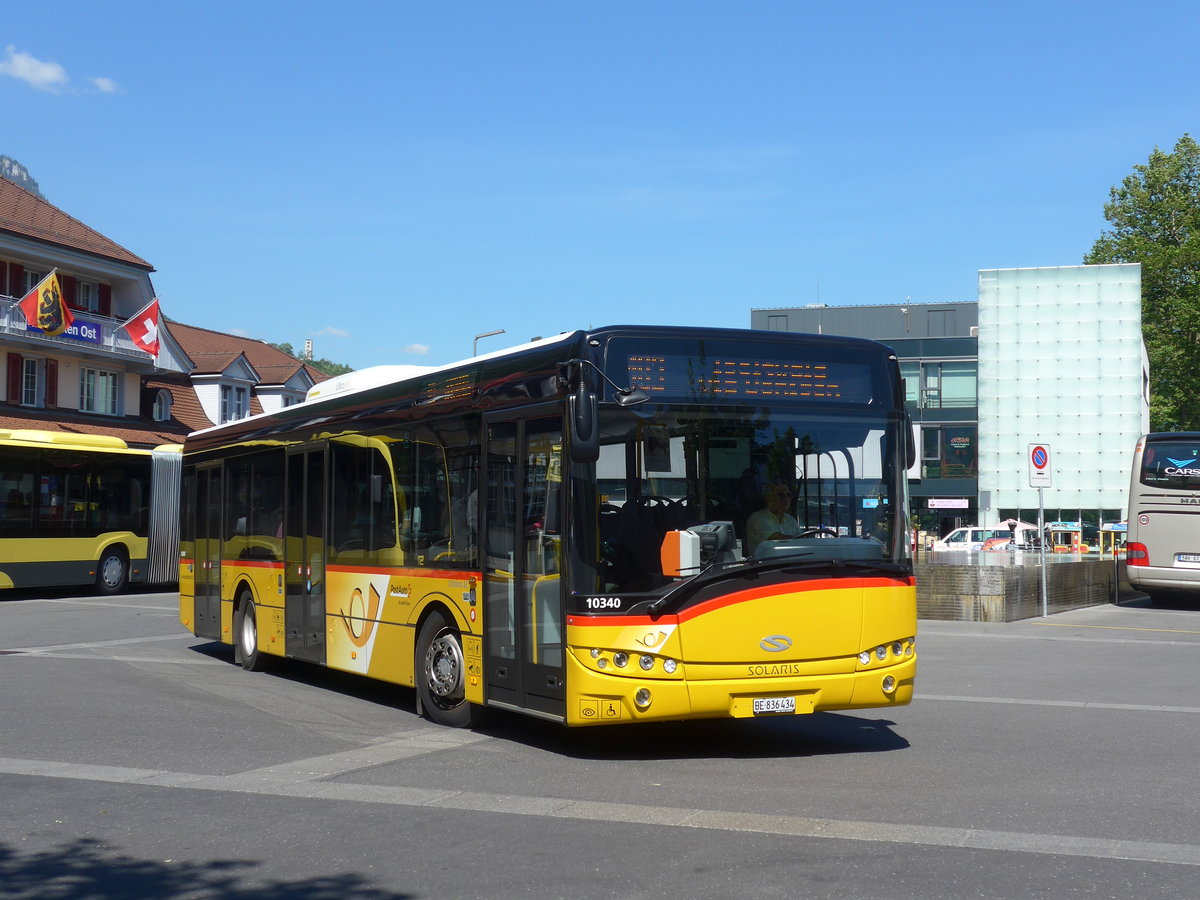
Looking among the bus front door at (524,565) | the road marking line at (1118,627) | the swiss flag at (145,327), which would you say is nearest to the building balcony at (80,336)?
the swiss flag at (145,327)

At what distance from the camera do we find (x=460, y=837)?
709cm

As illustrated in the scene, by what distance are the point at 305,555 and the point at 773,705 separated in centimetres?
624

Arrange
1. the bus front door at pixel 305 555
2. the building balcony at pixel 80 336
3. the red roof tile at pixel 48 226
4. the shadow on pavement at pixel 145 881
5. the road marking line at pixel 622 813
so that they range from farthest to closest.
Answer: the red roof tile at pixel 48 226
the building balcony at pixel 80 336
the bus front door at pixel 305 555
the road marking line at pixel 622 813
the shadow on pavement at pixel 145 881

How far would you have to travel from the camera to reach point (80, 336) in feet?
155

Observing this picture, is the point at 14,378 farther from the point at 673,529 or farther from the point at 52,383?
the point at 673,529

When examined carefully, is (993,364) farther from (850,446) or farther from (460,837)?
(460,837)

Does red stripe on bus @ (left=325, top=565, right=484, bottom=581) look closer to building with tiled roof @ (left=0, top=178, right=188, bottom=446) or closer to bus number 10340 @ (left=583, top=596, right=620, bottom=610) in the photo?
bus number 10340 @ (left=583, top=596, right=620, bottom=610)

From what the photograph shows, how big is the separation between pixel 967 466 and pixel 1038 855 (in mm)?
69401

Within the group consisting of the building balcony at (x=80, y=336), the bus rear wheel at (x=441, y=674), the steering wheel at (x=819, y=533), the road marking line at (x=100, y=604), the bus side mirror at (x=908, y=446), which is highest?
the building balcony at (x=80, y=336)

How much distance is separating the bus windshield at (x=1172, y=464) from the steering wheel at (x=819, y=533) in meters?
20.8

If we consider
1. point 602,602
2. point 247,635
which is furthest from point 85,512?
point 602,602

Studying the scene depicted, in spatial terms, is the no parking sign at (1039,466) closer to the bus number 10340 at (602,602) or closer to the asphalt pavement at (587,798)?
the asphalt pavement at (587,798)

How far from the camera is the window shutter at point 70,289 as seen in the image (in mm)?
48156

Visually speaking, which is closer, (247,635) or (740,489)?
(740,489)
